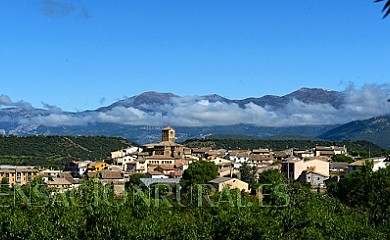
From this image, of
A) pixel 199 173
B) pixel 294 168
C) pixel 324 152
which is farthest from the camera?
pixel 324 152

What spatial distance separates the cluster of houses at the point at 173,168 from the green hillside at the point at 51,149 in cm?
1031

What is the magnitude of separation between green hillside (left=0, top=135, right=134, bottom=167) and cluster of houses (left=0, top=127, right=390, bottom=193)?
33.8 ft

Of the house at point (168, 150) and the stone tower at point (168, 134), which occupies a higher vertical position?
the stone tower at point (168, 134)

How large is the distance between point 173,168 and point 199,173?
18175mm

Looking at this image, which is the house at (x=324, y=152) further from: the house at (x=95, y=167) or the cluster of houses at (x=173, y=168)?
the house at (x=95, y=167)

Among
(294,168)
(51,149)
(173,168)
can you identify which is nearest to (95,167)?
(173,168)

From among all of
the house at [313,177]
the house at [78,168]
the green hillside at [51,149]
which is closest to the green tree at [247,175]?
the house at [313,177]

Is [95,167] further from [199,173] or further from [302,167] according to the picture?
[199,173]

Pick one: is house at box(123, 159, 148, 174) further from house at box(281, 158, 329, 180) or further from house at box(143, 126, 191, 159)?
house at box(281, 158, 329, 180)

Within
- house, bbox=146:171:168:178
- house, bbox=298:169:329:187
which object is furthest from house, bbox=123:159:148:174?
house, bbox=298:169:329:187

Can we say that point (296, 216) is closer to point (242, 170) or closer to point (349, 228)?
point (349, 228)

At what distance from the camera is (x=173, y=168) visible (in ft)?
220

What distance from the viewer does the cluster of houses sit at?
5222 cm

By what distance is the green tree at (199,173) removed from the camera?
4734cm
